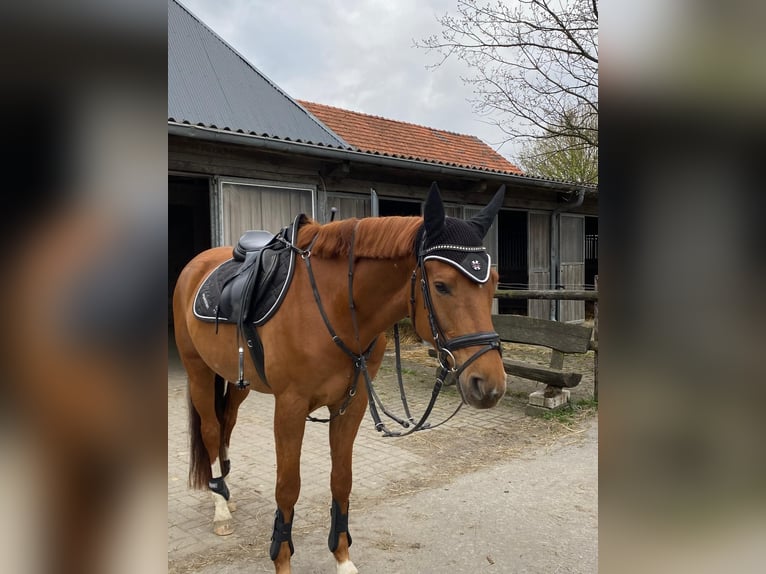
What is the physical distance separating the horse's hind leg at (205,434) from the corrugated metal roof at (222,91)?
4.74 metres

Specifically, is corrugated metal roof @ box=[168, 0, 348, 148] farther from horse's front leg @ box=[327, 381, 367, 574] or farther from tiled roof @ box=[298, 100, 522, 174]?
horse's front leg @ box=[327, 381, 367, 574]

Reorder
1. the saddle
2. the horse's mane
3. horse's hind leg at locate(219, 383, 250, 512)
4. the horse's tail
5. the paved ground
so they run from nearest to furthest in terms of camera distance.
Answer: the horse's mane
the saddle
the paved ground
the horse's tail
horse's hind leg at locate(219, 383, 250, 512)

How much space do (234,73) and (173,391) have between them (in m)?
6.03

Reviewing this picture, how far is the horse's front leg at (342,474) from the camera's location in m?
2.41

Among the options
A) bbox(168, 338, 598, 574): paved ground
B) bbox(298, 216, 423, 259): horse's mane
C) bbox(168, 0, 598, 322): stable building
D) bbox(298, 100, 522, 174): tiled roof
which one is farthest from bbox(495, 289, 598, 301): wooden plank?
bbox(298, 216, 423, 259): horse's mane

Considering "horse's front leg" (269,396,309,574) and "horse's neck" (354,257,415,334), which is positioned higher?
"horse's neck" (354,257,415,334)

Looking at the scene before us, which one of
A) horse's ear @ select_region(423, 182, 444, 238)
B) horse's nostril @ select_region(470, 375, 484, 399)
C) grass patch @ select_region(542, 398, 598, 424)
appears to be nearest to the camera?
horse's nostril @ select_region(470, 375, 484, 399)

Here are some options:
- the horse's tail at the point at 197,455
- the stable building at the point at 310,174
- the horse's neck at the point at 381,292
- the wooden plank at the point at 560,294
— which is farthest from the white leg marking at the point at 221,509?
the wooden plank at the point at 560,294

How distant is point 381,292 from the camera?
2.15 m

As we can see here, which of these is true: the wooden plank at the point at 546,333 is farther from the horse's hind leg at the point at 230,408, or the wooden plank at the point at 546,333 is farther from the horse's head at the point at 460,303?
the horse's head at the point at 460,303

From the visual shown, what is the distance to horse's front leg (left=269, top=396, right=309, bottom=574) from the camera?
2205 mm

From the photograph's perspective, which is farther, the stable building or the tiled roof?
the tiled roof

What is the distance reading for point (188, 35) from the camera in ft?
30.3
